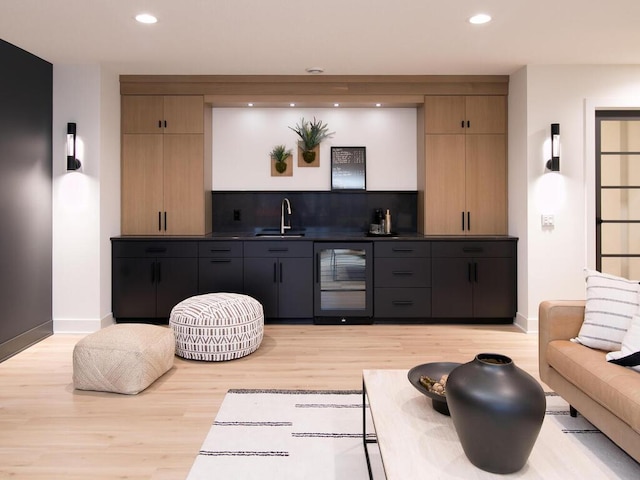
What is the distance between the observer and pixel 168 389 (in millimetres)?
3461

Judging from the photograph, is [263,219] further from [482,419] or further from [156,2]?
[482,419]

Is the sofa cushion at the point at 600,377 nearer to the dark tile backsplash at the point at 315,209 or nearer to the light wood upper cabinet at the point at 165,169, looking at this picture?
the dark tile backsplash at the point at 315,209

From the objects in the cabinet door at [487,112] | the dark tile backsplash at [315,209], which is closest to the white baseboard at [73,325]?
the dark tile backsplash at [315,209]

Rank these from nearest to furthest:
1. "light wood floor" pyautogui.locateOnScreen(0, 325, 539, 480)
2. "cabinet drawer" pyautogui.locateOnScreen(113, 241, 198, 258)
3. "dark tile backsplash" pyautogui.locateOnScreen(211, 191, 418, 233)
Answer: "light wood floor" pyautogui.locateOnScreen(0, 325, 539, 480)
"cabinet drawer" pyautogui.locateOnScreen(113, 241, 198, 258)
"dark tile backsplash" pyautogui.locateOnScreen(211, 191, 418, 233)

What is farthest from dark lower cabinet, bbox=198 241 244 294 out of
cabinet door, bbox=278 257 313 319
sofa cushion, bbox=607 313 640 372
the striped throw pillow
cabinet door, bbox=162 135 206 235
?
sofa cushion, bbox=607 313 640 372

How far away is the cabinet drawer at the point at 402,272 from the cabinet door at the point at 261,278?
40.3 inches

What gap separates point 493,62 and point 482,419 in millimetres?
4125

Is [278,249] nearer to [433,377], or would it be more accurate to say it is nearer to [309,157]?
[309,157]

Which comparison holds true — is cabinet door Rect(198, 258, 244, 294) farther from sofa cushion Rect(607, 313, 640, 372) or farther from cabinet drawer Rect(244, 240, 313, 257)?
sofa cushion Rect(607, 313, 640, 372)

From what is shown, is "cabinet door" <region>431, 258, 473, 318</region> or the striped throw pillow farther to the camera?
"cabinet door" <region>431, 258, 473, 318</region>

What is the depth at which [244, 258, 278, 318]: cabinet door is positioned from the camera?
5273mm

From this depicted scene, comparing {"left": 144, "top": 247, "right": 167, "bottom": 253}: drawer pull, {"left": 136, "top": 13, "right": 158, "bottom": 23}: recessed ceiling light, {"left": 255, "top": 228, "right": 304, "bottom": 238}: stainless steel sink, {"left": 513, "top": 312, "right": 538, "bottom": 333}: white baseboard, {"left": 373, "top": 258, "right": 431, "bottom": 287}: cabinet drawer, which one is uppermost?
{"left": 136, "top": 13, "right": 158, "bottom": 23}: recessed ceiling light

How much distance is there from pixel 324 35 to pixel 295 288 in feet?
7.96

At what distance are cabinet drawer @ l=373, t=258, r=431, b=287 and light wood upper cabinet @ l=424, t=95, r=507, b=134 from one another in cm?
140
